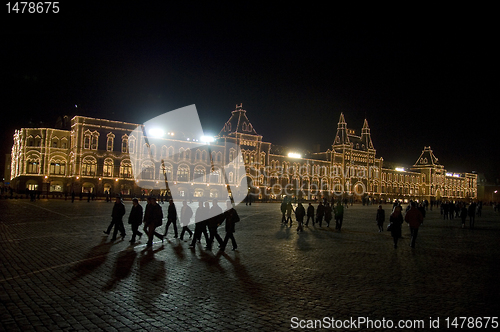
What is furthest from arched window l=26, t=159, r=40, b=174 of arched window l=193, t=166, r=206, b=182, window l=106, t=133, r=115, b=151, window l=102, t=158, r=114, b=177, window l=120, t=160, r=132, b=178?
arched window l=193, t=166, r=206, b=182

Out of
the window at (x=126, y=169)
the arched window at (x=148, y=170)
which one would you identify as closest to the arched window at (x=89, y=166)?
the window at (x=126, y=169)

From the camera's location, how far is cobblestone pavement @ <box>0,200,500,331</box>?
226 inches

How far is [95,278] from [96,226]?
10337mm

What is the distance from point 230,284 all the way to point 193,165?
61.8 meters

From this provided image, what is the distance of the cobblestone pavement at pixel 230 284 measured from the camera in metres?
5.75

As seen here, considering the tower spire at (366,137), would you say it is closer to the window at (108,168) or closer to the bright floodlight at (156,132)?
the bright floodlight at (156,132)

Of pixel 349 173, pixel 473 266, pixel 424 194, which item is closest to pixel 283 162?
pixel 349 173

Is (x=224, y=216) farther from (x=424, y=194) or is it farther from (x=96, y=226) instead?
(x=424, y=194)

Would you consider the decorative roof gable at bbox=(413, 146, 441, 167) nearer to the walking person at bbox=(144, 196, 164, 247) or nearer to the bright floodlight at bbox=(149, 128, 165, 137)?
the bright floodlight at bbox=(149, 128, 165, 137)

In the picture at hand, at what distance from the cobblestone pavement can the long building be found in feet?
135

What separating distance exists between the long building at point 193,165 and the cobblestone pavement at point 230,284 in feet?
135

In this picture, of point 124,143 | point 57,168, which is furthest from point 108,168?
point 57,168

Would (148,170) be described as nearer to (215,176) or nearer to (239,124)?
(215,176)

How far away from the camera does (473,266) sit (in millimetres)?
10062
